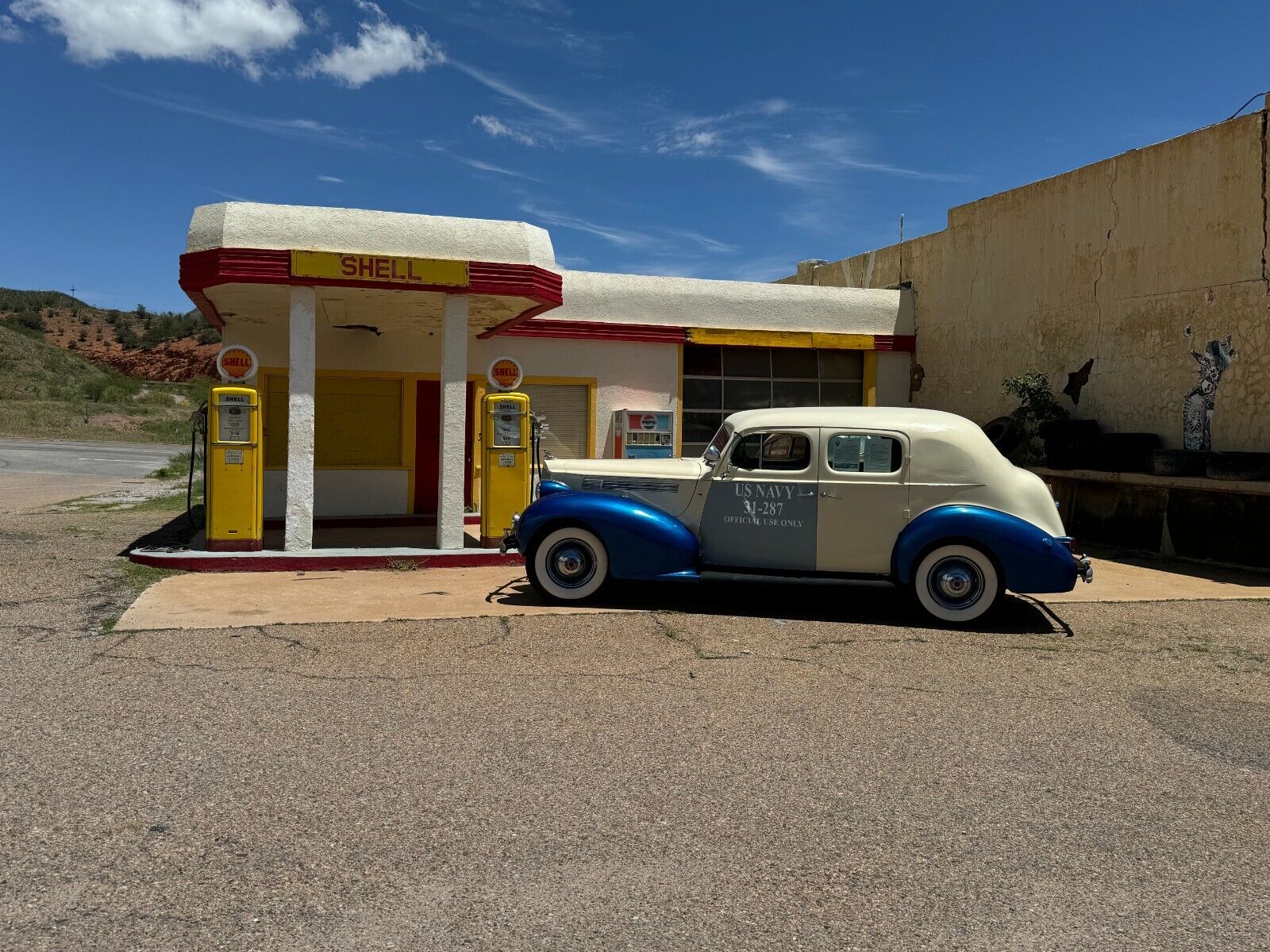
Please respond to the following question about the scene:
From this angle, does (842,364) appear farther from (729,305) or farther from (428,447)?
(428,447)

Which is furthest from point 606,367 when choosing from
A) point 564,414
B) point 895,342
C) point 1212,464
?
point 1212,464

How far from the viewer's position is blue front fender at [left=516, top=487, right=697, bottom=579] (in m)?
8.16

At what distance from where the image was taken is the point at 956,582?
7879mm

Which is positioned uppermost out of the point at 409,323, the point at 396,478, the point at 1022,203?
the point at 1022,203

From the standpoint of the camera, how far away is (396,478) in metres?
14.4

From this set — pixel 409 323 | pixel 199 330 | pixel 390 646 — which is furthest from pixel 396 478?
pixel 199 330

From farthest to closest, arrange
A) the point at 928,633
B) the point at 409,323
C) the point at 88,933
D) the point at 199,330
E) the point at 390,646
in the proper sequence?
the point at 199,330
the point at 409,323
the point at 928,633
the point at 390,646
the point at 88,933

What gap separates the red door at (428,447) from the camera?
14.5m

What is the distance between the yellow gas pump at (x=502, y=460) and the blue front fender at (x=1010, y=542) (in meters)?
4.56

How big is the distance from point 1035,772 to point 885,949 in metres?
1.90

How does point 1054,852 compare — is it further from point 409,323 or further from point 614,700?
point 409,323

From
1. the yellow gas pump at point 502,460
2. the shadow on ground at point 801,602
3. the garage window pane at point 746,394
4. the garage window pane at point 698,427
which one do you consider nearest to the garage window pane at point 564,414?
the garage window pane at point 698,427

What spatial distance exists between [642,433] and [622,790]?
10.8 meters

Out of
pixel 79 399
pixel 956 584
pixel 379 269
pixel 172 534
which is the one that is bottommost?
pixel 172 534
